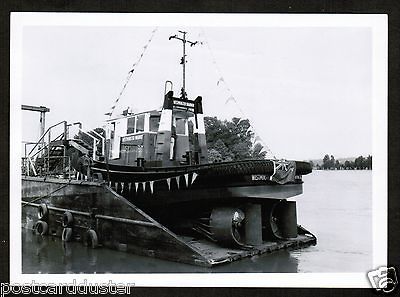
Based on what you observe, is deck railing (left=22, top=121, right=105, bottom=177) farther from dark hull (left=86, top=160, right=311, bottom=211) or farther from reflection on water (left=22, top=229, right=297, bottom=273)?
reflection on water (left=22, top=229, right=297, bottom=273)

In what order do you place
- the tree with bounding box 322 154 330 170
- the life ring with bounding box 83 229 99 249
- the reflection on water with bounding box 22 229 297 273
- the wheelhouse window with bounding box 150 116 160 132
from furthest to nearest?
the wheelhouse window with bounding box 150 116 160 132 → the life ring with bounding box 83 229 99 249 → the tree with bounding box 322 154 330 170 → the reflection on water with bounding box 22 229 297 273

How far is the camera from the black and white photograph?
3.39m

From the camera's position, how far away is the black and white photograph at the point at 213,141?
339 cm

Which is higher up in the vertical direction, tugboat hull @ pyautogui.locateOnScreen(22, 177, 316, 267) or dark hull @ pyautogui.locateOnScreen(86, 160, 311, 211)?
dark hull @ pyautogui.locateOnScreen(86, 160, 311, 211)

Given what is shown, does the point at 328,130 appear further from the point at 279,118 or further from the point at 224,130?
the point at 224,130

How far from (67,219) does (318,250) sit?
1641 mm

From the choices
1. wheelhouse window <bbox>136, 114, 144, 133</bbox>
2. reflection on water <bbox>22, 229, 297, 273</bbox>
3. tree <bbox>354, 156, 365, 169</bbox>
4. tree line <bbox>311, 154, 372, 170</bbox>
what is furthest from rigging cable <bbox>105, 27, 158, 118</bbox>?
tree <bbox>354, 156, 365, 169</bbox>

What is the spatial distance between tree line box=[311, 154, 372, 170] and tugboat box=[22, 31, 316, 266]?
0.12m

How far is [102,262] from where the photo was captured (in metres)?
3.44

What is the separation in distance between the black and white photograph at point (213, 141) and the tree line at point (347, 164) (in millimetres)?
11

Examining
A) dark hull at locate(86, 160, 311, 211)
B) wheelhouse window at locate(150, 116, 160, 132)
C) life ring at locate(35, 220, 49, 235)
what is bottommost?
life ring at locate(35, 220, 49, 235)

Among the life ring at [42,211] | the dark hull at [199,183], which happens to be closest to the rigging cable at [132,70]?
the dark hull at [199,183]

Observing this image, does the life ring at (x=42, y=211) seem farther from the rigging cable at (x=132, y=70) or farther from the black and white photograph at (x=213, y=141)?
the rigging cable at (x=132, y=70)
